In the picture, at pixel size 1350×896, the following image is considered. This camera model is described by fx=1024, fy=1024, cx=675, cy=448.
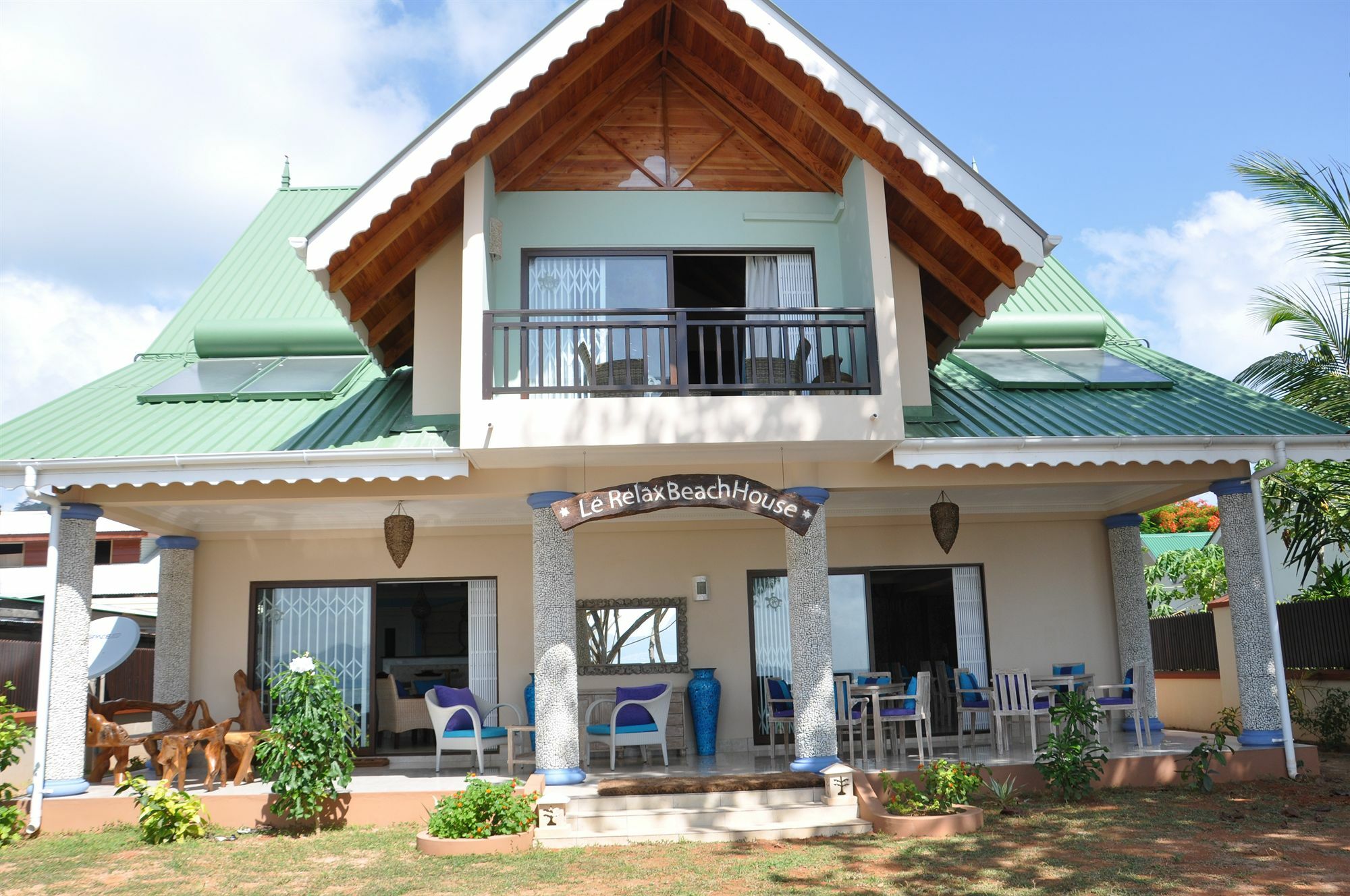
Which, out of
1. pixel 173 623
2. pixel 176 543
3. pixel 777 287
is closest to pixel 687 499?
pixel 777 287

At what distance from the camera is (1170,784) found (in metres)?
9.29

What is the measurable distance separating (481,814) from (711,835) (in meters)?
1.80

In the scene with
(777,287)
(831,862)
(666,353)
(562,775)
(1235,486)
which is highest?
(777,287)

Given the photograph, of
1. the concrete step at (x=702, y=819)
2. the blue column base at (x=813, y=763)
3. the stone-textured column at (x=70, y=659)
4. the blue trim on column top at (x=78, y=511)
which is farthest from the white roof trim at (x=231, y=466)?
the blue column base at (x=813, y=763)

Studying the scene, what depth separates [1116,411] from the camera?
991 centimetres

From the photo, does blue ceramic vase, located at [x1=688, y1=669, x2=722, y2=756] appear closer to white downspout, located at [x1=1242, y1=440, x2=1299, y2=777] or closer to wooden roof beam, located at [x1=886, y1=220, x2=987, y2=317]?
wooden roof beam, located at [x1=886, y1=220, x2=987, y2=317]

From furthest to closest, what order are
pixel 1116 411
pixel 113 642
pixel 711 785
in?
pixel 113 642 → pixel 1116 411 → pixel 711 785

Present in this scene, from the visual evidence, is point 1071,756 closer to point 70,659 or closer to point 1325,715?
point 1325,715

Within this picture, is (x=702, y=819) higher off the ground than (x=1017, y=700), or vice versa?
(x=1017, y=700)

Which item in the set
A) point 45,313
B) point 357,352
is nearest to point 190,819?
point 357,352

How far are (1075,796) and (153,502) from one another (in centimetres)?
852

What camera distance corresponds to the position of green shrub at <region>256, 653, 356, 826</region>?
27.0 ft

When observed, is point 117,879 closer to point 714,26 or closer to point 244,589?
point 244,589

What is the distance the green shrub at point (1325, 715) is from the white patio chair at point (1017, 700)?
11.2ft
